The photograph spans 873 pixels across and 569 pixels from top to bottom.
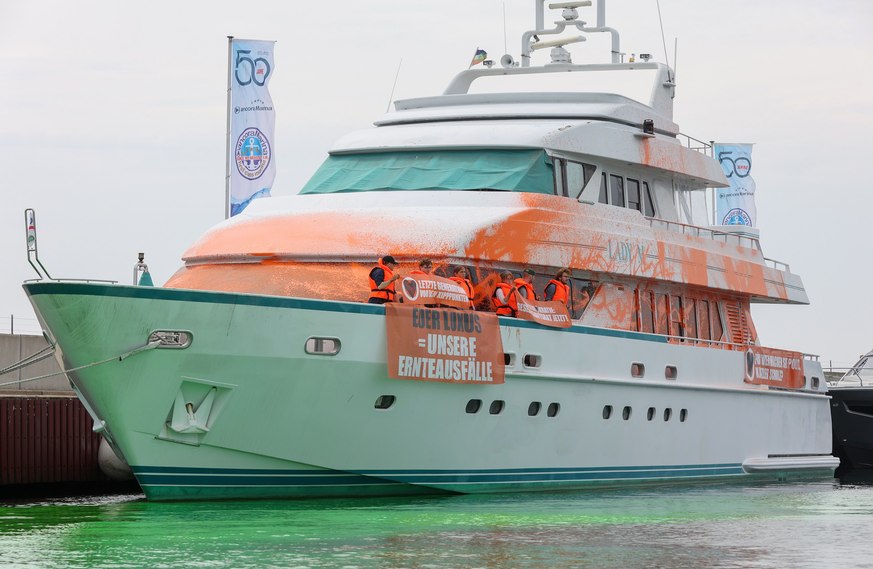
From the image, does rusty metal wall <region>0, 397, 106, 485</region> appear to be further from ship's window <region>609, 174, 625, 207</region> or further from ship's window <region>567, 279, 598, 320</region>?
ship's window <region>609, 174, 625, 207</region>

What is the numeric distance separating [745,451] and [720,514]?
22.8 ft

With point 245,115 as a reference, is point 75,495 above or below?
below

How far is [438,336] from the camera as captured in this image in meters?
14.8

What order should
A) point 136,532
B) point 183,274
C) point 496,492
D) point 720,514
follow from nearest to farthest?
point 136,532
point 720,514
point 496,492
point 183,274

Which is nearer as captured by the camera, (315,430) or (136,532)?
(136,532)

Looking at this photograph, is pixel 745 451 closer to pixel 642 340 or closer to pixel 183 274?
pixel 642 340

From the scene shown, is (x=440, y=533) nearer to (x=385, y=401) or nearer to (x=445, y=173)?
(x=385, y=401)

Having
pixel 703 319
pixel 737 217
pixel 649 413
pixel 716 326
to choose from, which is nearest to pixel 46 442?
pixel 649 413

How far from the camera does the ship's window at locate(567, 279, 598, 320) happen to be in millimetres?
17828

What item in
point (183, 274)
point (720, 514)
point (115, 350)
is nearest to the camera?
point (115, 350)

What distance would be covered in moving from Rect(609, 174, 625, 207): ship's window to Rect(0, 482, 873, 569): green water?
500 centimetres

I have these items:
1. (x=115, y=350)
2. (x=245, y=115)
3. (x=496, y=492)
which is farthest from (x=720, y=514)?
(x=245, y=115)

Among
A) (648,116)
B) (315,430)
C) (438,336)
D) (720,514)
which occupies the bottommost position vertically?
(720,514)

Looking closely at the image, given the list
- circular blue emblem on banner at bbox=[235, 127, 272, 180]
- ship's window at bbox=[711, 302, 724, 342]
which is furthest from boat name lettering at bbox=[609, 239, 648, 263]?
circular blue emblem on banner at bbox=[235, 127, 272, 180]
